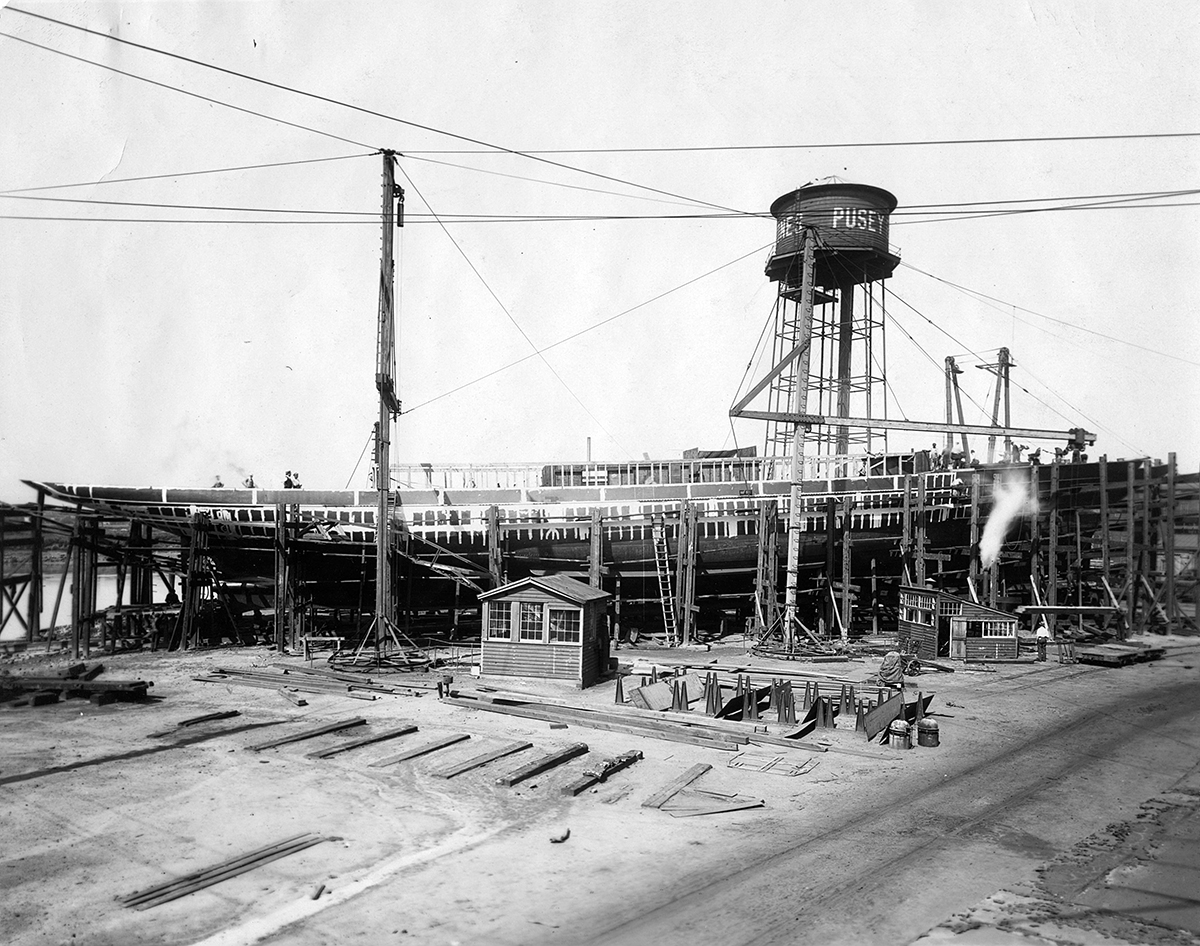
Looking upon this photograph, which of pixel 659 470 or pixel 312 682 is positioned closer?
pixel 312 682

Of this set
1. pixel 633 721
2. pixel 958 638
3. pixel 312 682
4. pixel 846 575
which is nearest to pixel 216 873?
pixel 633 721

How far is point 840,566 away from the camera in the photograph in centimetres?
3409

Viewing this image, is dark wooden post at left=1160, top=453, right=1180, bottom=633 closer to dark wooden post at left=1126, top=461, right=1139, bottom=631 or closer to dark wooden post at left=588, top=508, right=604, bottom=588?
dark wooden post at left=1126, top=461, right=1139, bottom=631

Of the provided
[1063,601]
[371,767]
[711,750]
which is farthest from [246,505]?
[1063,601]

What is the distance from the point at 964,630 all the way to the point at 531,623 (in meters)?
13.8

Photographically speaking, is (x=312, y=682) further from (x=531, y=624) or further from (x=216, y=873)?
(x=216, y=873)

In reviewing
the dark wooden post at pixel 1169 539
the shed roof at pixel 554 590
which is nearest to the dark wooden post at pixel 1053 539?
the dark wooden post at pixel 1169 539

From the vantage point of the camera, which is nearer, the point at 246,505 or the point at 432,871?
the point at 432,871

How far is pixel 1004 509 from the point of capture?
107 feet

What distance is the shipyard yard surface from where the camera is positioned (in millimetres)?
8086

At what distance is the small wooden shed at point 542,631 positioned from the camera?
830 inches

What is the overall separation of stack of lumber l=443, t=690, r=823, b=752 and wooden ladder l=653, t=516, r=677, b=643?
12.3m

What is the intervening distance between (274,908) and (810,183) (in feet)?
117

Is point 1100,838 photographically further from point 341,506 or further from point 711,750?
point 341,506
